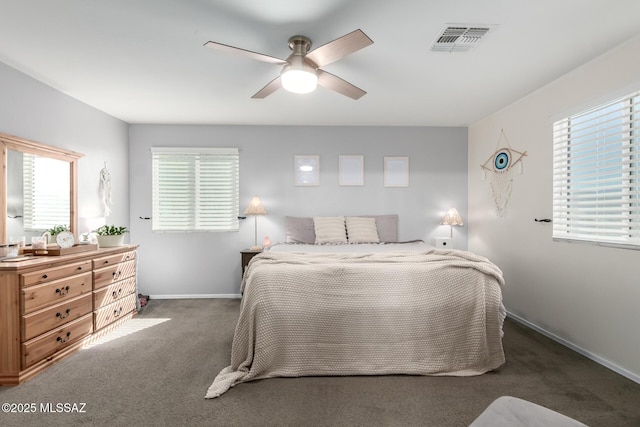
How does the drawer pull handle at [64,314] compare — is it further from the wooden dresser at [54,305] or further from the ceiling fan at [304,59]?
the ceiling fan at [304,59]

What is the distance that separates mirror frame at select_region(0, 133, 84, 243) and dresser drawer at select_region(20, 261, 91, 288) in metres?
0.54

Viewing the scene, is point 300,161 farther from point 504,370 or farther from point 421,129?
point 504,370

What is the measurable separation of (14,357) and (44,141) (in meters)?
2.01

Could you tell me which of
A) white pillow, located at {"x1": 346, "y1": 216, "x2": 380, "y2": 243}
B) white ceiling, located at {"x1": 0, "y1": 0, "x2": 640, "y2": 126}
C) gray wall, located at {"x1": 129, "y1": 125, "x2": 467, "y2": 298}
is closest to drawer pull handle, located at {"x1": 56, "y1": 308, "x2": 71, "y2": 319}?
gray wall, located at {"x1": 129, "y1": 125, "x2": 467, "y2": 298}

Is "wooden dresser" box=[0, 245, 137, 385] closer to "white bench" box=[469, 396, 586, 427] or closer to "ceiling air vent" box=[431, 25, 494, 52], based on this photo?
"white bench" box=[469, 396, 586, 427]

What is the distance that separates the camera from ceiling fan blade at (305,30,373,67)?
1.88 metres

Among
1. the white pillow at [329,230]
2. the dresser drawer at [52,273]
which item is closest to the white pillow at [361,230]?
the white pillow at [329,230]

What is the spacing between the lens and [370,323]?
2322mm

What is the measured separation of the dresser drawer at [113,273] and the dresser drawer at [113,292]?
5cm

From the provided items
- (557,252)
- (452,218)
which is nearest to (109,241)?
(452,218)

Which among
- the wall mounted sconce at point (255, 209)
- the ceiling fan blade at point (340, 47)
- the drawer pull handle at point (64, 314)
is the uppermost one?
the ceiling fan blade at point (340, 47)

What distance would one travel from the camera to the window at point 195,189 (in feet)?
15.0

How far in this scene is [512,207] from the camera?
373 cm

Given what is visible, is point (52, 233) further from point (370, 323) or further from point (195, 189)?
point (370, 323)
